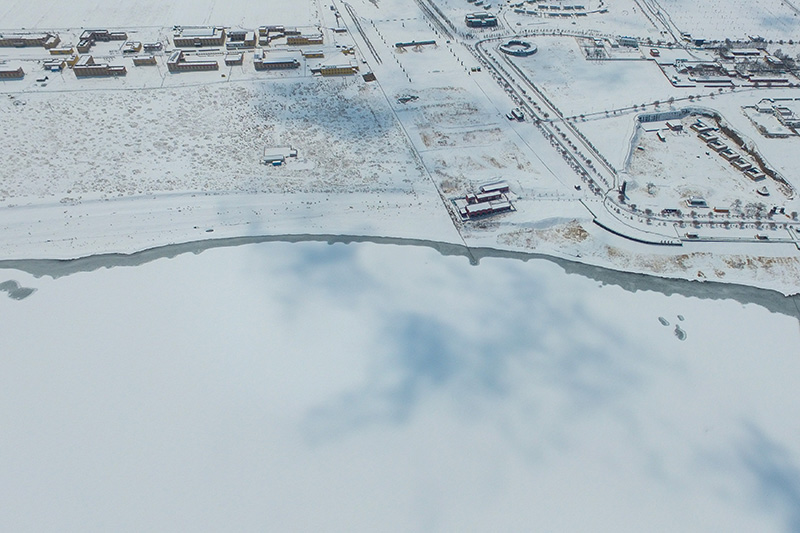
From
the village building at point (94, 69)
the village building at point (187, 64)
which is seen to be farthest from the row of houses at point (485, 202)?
the village building at point (94, 69)

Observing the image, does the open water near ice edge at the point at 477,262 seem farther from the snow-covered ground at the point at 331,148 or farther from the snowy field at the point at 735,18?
the snowy field at the point at 735,18

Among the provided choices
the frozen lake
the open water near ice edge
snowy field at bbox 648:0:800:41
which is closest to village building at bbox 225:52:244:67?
the open water near ice edge

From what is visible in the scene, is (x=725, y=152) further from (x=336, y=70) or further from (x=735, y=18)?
(x=336, y=70)

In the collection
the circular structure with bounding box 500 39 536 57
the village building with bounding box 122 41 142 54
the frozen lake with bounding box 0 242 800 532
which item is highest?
the village building with bounding box 122 41 142 54

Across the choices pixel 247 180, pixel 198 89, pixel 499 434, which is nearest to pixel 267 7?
pixel 198 89

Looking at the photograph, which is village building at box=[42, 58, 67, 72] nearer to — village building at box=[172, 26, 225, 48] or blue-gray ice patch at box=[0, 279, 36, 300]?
village building at box=[172, 26, 225, 48]
